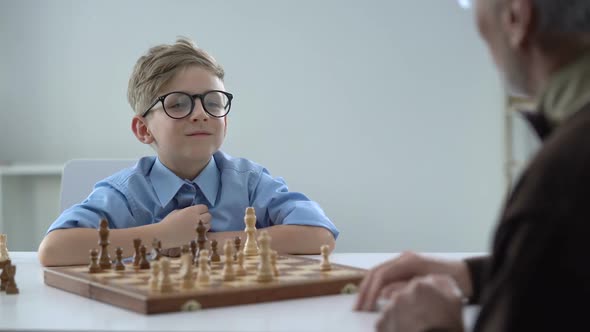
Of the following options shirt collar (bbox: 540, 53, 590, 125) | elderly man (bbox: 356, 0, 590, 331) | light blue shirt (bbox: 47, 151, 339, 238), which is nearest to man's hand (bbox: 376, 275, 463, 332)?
elderly man (bbox: 356, 0, 590, 331)

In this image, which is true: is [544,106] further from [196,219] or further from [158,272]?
[196,219]

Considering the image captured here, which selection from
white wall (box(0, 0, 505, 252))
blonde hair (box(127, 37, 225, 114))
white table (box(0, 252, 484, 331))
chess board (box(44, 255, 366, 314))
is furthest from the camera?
white wall (box(0, 0, 505, 252))

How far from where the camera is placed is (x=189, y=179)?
2.66 metres

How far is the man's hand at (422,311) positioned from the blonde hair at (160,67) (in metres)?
1.51

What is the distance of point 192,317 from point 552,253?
0.69m

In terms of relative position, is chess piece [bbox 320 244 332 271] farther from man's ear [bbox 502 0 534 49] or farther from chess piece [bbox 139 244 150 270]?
man's ear [bbox 502 0 534 49]

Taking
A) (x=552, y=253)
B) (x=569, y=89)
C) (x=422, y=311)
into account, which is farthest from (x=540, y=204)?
(x=422, y=311)

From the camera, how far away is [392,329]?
1.25 meters

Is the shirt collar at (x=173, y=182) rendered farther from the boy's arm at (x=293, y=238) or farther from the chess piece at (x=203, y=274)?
the chess piece at (x=203, y=274)

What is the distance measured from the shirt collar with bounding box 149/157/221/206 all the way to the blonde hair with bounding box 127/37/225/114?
0.22 meters

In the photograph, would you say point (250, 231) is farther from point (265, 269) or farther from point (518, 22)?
point (518, 22)

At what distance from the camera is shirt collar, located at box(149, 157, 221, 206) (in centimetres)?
258

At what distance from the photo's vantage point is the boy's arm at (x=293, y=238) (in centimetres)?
232

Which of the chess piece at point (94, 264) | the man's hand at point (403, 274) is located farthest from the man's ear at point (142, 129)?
the man's hand at point (403, 274)
